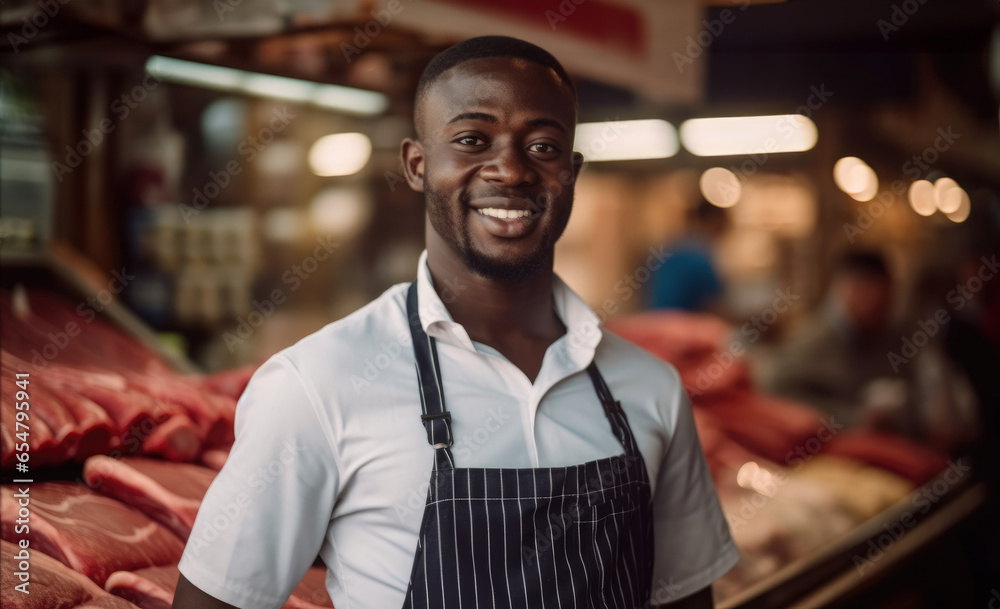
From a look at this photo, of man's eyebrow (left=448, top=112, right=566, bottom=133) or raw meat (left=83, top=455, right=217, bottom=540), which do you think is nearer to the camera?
man's eyebrow (left=448, top=112, right=566, bottom=133)

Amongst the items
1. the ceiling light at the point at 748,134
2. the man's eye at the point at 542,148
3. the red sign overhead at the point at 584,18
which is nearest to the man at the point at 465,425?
the man's eye at the point at 542,148

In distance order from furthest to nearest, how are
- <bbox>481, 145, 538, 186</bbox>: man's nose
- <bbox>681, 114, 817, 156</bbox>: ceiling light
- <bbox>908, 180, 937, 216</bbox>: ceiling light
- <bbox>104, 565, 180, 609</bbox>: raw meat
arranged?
1. <bbox>908, 180, 937, 216</bbox>: ceiling light
2. <bbox>681, 114, 817, 156</bbox>: ceiling light
3. <bbox>104, 565, 180, 609</bbox>: raw meat
4. <bbox>481, 145, 538, 186</bbox>: man's nose

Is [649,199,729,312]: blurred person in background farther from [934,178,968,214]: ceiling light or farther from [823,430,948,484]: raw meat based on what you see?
[934,178,968,214]: ceiling light

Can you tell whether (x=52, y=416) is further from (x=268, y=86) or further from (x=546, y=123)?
(x=268, y=86)

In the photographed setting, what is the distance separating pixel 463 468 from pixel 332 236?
3309mm

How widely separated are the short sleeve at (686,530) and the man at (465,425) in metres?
0.07

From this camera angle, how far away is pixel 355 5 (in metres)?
2.04

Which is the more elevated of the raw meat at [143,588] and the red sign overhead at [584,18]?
the red sign overhead at [584,18]

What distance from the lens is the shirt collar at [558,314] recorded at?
1.32m

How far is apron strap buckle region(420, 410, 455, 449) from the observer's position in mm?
1196

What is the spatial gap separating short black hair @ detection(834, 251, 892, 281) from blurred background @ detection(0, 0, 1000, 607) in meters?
0.02

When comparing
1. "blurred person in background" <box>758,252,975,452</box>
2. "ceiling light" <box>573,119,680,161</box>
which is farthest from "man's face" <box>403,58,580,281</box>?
"ceiling light" <box>573,119,680,161</box>

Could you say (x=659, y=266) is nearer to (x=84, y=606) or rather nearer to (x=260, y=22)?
(x=260, y=22)

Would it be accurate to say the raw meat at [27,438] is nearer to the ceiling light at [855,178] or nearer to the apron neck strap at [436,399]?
the apron neck strap at [436,399]
